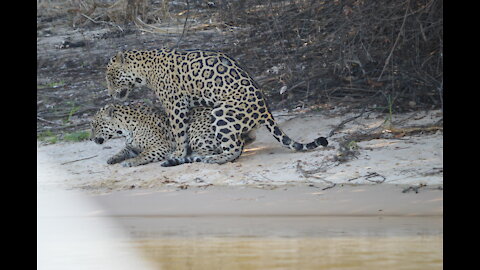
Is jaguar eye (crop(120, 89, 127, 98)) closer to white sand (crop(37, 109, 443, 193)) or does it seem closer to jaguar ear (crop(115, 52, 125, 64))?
jaguar ear (crop(115, 52, 125, 64))

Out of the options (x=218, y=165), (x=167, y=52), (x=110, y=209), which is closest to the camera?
(x=110, y=209)

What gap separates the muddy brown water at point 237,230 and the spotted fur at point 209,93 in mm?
877

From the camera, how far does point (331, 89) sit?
32.1 ft

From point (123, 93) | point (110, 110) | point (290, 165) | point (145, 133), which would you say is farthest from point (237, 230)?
point (123, 93)

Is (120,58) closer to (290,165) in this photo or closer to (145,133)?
(145,133)

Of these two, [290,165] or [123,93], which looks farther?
[123,93]

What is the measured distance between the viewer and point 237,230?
661 centimetres

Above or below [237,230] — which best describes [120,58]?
above

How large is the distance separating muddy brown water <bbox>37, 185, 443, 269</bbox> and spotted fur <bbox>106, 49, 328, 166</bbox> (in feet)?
2.88

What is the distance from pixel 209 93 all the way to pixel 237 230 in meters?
2.24

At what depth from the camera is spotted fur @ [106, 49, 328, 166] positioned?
8352 mm

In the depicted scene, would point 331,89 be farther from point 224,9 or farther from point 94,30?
point 94,30
